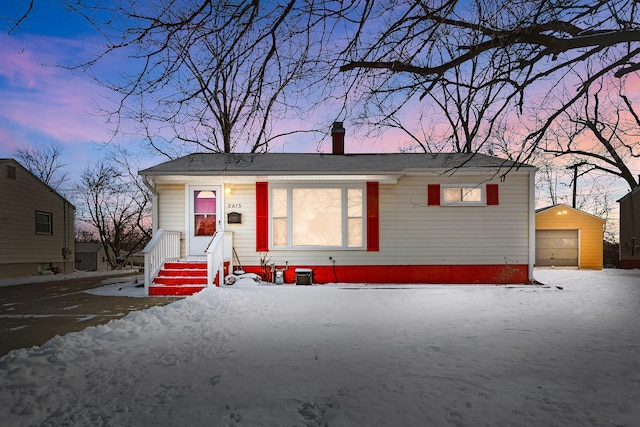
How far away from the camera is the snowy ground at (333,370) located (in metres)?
2.68

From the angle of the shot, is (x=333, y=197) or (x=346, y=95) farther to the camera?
(x=333, y=197)

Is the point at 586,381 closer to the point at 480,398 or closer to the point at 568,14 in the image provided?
the point at 480,398

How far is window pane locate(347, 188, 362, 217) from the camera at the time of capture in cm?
998

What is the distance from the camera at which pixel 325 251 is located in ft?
32.5

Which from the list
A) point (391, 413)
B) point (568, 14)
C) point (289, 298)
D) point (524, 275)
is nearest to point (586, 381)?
point (391, 413)

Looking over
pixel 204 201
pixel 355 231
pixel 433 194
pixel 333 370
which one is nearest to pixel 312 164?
pixel 355 231

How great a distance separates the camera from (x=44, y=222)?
56.9ft

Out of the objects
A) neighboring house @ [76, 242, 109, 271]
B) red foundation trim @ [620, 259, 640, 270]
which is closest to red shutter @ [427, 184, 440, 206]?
red foundation trim @ [620, 259, 640, 270]

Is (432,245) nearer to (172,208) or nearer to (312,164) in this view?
(312,164)

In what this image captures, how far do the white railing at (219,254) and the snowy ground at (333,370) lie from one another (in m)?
1.67

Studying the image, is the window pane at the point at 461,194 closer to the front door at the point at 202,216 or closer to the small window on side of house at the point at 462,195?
the small window on side of house at the point at 462,195

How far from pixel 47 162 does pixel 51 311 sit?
27.3m

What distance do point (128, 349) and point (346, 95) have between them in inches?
148

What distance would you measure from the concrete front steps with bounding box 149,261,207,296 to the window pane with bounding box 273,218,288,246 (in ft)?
6.52
